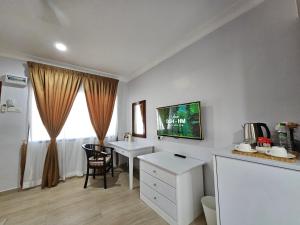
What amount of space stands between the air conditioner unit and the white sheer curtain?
231 mm

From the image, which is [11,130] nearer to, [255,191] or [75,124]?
[75,124]

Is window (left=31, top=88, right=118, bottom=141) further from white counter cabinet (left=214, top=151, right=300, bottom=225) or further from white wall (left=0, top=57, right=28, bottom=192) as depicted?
white counter cabinet (left=214, top=151, right=300, bottom=225)

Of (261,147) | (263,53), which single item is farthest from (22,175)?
(263,53)

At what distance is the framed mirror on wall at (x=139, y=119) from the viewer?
3.25 meters

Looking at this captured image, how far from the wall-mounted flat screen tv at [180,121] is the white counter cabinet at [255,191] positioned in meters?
0.78

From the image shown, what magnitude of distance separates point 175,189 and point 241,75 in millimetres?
1565

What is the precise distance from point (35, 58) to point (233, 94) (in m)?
3.59

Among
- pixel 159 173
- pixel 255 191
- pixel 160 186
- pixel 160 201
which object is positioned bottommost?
pixel 160 201

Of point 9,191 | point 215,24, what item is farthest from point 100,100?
point 215,24

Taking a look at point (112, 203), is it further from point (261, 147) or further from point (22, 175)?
point (261, 147)

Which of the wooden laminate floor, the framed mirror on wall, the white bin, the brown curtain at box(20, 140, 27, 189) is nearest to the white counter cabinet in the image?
the white bin

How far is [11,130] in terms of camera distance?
2504 mm

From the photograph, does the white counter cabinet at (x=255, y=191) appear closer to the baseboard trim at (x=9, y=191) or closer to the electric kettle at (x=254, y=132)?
the electric kettle at (x=254, y=132)

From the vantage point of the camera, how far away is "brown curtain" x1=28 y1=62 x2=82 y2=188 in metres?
2.66
